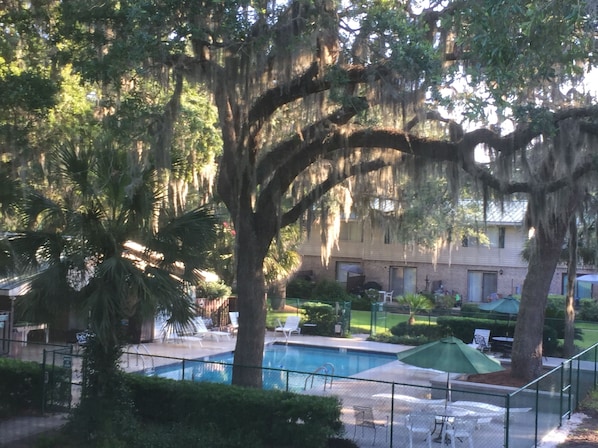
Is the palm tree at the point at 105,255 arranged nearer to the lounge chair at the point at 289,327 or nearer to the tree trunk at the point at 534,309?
the tree trunk at the point at 534,309

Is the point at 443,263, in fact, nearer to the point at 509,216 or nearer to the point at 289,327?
the point at 509,216

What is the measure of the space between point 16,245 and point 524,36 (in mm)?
7858

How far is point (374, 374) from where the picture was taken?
18.5 metres

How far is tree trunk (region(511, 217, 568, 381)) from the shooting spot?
1582 cm

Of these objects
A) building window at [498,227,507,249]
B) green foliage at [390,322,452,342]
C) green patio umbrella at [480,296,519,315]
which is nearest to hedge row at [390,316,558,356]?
green foliage at [390,322,452,342]

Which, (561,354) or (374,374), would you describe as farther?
(561,354)

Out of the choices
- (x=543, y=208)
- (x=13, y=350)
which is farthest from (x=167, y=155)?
(x=13, y=350)

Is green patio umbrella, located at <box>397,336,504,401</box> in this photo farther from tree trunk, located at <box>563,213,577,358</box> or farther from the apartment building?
the apartment building

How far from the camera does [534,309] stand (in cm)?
1612

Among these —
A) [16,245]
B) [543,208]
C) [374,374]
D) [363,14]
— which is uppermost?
[363,14]

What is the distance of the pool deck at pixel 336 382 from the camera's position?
437 inches

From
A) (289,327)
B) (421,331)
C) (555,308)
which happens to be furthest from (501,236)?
(289,327)

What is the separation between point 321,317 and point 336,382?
9.89 metres

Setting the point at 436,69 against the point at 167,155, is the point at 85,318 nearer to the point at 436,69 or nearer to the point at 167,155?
the point at 167,155
